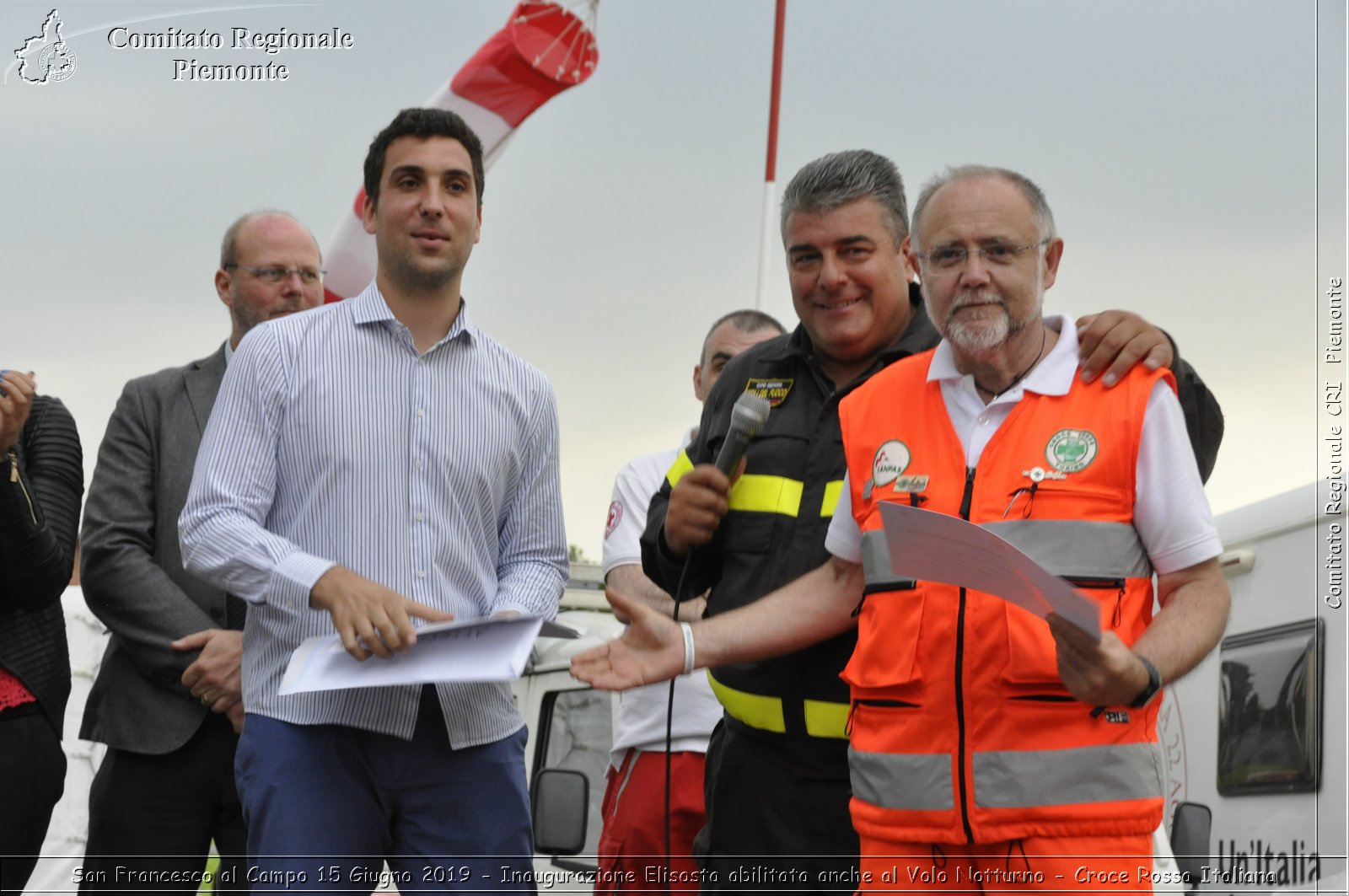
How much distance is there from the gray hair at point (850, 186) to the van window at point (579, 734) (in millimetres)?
3566

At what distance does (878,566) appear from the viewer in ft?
10.8

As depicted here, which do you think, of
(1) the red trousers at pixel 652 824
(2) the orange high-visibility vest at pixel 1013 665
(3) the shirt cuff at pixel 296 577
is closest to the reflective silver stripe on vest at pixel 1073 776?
(2) the orange high-visibility vest at pixel 1013 665

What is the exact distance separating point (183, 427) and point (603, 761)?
3.08 metres

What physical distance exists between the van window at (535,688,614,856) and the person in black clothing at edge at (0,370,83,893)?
306 cm

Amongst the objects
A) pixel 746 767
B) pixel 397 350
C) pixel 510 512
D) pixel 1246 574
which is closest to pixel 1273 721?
pixel 1246 574

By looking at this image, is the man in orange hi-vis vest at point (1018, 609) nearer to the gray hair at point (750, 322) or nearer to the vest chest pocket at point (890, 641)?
the vest chest pocket at point (890, 641)

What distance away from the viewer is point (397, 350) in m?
3.79

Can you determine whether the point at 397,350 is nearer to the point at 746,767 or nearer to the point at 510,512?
the point at 510,512

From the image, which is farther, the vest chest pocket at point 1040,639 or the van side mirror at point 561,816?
the van side mirror at point 561,816

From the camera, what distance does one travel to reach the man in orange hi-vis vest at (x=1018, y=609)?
300 cm

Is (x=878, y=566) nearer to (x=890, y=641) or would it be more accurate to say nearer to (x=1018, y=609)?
(x=890, y=641)

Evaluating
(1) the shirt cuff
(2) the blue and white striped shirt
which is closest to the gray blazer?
(2) the blue and white striped shirt

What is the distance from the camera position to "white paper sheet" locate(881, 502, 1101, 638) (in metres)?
2.63

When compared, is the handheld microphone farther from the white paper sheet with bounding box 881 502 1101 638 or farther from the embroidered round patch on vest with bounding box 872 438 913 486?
the white paper sheet with bounding box 881 502 1101 638
